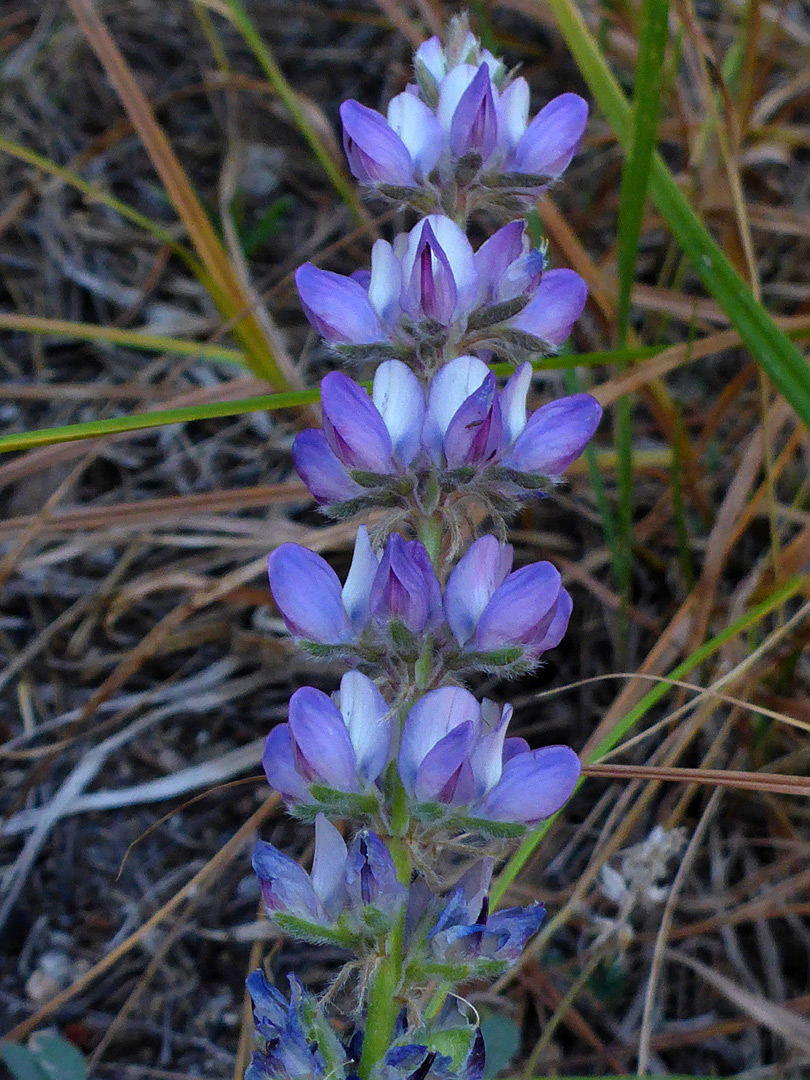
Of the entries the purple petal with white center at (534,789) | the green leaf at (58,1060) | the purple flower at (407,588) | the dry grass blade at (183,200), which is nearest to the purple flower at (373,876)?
the purple petal with white center at (534,789)

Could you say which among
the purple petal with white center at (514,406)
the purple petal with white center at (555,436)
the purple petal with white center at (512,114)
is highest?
the purple petal with white center at (512,114)

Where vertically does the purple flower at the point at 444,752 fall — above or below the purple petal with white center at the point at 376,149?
below

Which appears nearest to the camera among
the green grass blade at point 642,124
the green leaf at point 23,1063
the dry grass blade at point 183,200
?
the green leaf at point 23,1063

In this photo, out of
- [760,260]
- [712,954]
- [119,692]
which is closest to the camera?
[712,954]

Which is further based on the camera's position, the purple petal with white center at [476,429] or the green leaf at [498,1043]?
the green leaf at [498,1043]

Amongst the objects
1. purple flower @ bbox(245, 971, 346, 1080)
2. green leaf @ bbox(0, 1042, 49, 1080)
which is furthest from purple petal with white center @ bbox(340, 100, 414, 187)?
green leaf @ bbox(0, 1042, 49, 1080)

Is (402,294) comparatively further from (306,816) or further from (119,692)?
(119,692)

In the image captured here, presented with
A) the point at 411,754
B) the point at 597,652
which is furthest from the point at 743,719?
the point at 411,754

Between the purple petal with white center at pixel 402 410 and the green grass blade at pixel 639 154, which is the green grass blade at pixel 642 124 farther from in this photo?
the purple petal with white center at pixel 402 410
